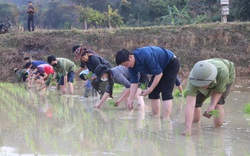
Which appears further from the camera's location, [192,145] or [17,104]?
[17,104]

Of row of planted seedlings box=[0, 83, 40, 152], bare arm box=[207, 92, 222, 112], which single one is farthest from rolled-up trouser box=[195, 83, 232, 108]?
row of planted seedlings box=[0, 83, 40, 152]

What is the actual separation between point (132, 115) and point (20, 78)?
39.6ft

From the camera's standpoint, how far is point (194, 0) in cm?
3219

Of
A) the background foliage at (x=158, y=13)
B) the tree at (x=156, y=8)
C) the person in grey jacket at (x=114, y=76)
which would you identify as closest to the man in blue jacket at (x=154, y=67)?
the person in grey jacket at (x=114, y=76)

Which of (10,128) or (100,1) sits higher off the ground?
(100,1)

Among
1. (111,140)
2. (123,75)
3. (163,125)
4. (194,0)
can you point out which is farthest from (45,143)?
(194,0)

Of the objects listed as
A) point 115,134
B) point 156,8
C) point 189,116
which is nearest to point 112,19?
point 156,8

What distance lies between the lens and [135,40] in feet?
69.4

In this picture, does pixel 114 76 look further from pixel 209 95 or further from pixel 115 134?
pixel 115 134

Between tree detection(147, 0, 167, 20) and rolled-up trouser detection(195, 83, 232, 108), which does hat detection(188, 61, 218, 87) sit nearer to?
rolled-up trouser detection(195, 83, 232, 108)

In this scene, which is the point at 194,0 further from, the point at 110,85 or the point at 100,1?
the point at 110,85

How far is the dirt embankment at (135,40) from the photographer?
2066cm

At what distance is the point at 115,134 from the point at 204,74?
1.20 meters

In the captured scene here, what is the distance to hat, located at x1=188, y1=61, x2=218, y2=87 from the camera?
4.85 meters
